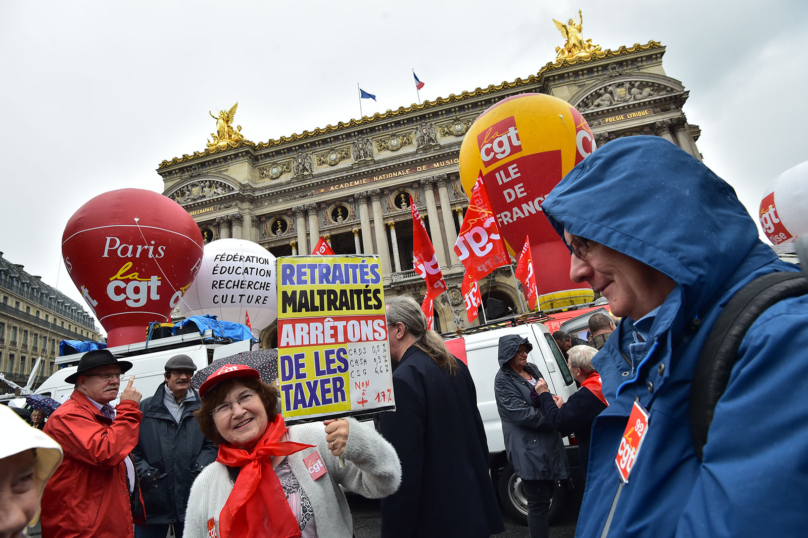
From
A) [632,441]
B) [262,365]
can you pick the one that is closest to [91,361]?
[262,365]

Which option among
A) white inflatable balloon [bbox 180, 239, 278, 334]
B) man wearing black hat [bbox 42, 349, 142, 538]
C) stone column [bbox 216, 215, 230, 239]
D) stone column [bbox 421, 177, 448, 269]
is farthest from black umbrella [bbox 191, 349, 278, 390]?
stone column [bbox 216, 215, 230, 239]

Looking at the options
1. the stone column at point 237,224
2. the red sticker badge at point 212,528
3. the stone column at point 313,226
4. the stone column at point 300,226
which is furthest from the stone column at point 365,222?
the red sticker badge at point 212,528

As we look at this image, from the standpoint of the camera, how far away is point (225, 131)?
2805 centimetres

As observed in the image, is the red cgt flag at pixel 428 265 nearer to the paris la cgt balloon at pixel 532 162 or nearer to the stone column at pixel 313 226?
the paris la cgt balloon at pixel 532 162

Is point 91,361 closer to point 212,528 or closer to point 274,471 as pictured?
point 212,528

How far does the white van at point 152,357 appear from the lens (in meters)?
7.12

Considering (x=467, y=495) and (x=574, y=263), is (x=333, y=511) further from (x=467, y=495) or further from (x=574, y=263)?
(x=574, y=263)

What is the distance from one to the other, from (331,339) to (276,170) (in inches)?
1069

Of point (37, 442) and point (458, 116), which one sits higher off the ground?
point (458, 116)

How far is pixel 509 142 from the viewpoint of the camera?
8.41 m

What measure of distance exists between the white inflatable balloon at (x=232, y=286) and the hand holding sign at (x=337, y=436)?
9.80 metres

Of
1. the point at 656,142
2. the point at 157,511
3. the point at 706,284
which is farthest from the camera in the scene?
→ the point at 157,511

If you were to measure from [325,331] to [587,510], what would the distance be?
1370mm

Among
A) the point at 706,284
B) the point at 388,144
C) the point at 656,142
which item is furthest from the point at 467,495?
the point at 388,144
